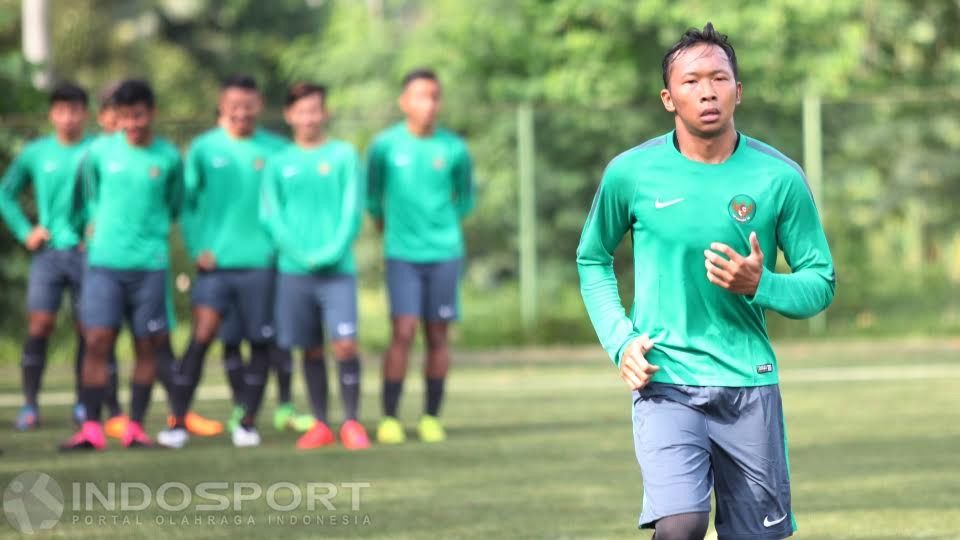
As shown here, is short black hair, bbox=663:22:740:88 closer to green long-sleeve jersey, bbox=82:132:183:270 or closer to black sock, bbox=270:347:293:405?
green long-sleeve jersey, bbox=82:132:183:270

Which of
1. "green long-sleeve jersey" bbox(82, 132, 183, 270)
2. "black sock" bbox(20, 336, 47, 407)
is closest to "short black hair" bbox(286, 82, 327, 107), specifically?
"green long-sleeve jersey" bbox(82, 132, 183, 270)

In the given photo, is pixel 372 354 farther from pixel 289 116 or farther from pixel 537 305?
pixel 289 116

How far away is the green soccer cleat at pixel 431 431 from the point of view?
11.3 m

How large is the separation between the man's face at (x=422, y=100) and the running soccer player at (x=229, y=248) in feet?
3.01

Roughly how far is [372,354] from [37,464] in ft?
27.8

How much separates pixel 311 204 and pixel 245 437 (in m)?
1.50

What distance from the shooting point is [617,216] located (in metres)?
5.74

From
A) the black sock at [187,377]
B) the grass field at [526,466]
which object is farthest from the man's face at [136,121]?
the grass field at [526,466]

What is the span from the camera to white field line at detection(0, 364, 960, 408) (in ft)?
48.1

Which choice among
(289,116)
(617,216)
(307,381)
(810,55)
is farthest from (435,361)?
(810,55)

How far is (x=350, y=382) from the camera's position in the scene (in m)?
11.2

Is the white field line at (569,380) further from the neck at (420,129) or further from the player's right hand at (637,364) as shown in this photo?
the player's right hand at (637,364)

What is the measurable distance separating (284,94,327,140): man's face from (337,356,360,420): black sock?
1.42 meters

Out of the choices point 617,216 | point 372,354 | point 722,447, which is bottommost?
point 372,354
